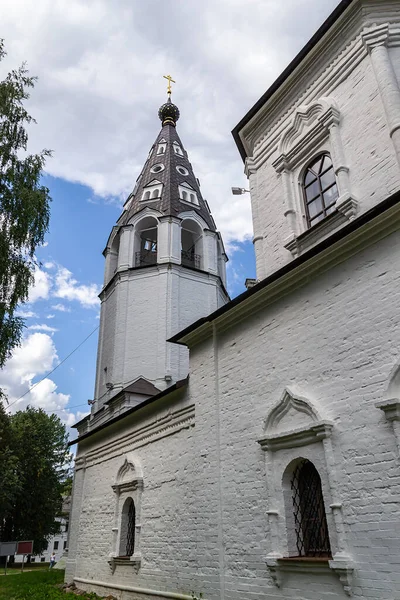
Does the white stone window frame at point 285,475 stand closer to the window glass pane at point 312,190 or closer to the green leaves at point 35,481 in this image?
the window glass pane at point 312,190

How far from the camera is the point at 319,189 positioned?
791 cm

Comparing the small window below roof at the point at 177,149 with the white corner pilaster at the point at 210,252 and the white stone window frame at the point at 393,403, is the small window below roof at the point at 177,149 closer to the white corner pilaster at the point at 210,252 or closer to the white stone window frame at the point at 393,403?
A: the white corner pilaster at the point at 210,252

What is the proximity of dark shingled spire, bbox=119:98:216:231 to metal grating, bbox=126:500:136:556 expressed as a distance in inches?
428

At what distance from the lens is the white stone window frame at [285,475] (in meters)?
5.02

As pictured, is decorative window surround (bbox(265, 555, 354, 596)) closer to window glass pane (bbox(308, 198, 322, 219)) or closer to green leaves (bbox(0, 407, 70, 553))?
window glass pane (bbox(308, 198, 322, 219))

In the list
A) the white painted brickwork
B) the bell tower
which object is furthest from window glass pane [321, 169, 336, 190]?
the bell tower

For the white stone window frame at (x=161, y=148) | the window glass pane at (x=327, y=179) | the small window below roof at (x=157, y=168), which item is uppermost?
the white stone window frame at (x=161, y=148)

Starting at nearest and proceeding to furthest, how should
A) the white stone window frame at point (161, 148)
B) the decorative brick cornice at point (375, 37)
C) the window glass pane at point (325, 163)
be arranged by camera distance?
the decorative brick cornice at point (375, 37) → the window glass pane at point (325, 163) → the white stone window frame at point (161, 148)

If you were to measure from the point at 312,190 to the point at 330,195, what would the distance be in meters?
0.53

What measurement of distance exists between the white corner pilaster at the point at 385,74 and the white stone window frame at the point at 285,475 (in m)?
3.74

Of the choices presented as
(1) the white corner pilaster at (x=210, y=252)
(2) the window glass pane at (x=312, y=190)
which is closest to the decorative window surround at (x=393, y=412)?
(2) the window glass pane at (x=312, y=190)

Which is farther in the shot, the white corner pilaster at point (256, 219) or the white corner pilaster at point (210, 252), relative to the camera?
the white corner pilaster at point (210, 252)

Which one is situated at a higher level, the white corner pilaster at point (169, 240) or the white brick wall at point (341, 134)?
the white corner pilaster at point (169, 240)

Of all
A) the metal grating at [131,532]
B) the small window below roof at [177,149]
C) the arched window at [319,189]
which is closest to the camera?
the arched window at [319,189]
